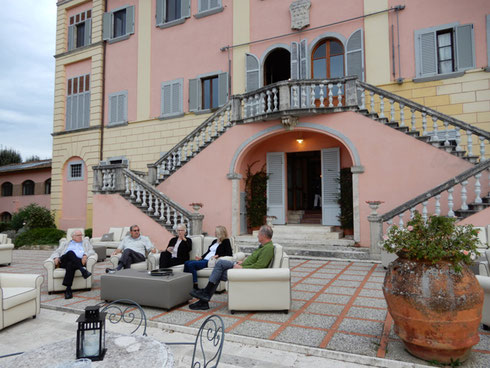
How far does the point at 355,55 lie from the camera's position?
10.5m

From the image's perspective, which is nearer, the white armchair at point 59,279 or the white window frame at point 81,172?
the white armchair at point 59,279

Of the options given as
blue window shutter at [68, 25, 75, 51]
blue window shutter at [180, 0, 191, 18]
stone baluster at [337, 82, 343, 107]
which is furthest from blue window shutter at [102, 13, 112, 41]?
stone baluster at [337, 82, 343, 107]

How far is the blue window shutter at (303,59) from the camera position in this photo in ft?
36.7

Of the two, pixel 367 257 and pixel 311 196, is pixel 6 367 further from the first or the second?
pixel 311 196

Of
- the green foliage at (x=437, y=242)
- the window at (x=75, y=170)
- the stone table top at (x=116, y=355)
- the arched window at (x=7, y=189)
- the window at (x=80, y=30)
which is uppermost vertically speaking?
the window at (x=80, y=30)

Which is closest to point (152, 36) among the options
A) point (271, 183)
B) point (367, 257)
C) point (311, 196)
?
point (271, 183)

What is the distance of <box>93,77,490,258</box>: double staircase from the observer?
763cm

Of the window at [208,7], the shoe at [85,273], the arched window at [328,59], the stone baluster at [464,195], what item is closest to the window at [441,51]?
the arched window at [328,59]

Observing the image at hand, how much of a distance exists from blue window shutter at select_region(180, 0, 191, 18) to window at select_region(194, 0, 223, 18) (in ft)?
1.35

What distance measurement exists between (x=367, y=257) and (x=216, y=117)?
19.8 feet

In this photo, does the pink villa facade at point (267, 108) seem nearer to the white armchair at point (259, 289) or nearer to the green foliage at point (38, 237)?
the green foliage at point (38, 237)

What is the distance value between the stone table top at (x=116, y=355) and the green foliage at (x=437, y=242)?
2159 millimetres

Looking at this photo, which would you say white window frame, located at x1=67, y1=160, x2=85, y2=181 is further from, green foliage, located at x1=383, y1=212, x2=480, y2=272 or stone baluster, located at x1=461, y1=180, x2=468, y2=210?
green foliage, located at x1=383, y1=212, x2=480, y2=272

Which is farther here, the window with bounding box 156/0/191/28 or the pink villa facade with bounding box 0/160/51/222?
the pink villa facade with bounding box 0/160/51/222
